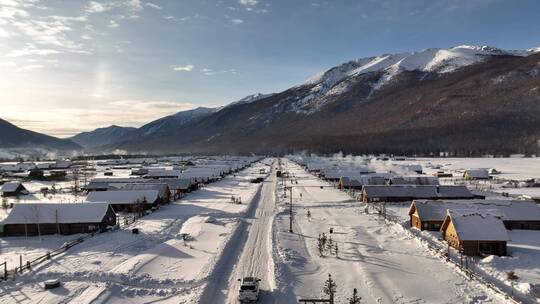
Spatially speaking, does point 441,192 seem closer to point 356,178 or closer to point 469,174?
point 356,178

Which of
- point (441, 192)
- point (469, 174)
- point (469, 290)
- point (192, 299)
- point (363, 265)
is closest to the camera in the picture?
point (192, 299)

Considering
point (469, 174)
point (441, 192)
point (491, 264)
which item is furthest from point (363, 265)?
point (469, 174)

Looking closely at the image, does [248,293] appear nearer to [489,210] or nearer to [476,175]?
[489,210]

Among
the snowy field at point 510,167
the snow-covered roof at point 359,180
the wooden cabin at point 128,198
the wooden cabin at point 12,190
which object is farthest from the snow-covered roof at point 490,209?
the wooden cabin at point 12,190

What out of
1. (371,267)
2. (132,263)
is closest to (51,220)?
(132,263)

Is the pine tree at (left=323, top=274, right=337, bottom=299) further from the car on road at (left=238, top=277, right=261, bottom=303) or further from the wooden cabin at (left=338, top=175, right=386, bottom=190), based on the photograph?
the wooden cabin at (left=338, top=175, right=386, bottom=190)

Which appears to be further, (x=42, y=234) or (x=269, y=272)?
(x=42, y=234)
